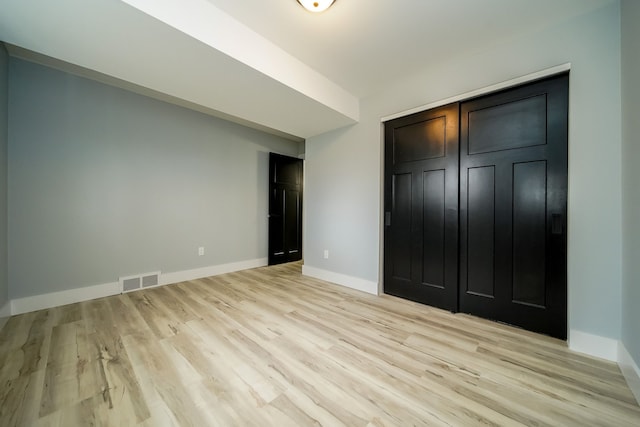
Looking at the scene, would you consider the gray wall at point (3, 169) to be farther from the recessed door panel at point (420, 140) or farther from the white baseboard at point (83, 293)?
the recessed door panel at point (420, 140)

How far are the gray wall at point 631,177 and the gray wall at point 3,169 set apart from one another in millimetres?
4899

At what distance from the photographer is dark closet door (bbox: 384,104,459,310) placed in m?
2.35

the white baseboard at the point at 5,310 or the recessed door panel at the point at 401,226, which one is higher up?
the recessed door panel at the point at 401,226

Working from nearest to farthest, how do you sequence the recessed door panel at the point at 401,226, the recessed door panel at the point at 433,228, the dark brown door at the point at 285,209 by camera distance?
the recessed door panel at the point at 433,228 < the recessed door panel at the point at 401,226 < the dark brown door at the point at 285,209

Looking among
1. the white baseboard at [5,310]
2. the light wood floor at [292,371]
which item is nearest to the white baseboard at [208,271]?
the light wood floor at [292,371]

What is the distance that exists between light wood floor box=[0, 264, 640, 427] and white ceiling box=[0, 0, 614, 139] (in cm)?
229

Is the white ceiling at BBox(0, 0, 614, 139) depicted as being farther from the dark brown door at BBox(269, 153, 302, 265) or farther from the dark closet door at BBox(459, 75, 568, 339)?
the dark brown door at BBox(269, 153, 302, 265)

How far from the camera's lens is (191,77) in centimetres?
207

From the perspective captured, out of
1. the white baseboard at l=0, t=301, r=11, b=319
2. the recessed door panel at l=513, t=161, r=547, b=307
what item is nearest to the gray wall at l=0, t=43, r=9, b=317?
the white baseboard at l=0, t=301, r=11, b=319

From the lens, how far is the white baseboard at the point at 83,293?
89.9 inches

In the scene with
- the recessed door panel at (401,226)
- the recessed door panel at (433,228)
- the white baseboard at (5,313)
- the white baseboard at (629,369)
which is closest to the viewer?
the white baseboard at (629,369)

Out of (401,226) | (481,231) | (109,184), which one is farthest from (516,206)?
(109,184)

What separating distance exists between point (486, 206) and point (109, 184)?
4.32 metres

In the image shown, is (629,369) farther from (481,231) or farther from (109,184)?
(109,184)
